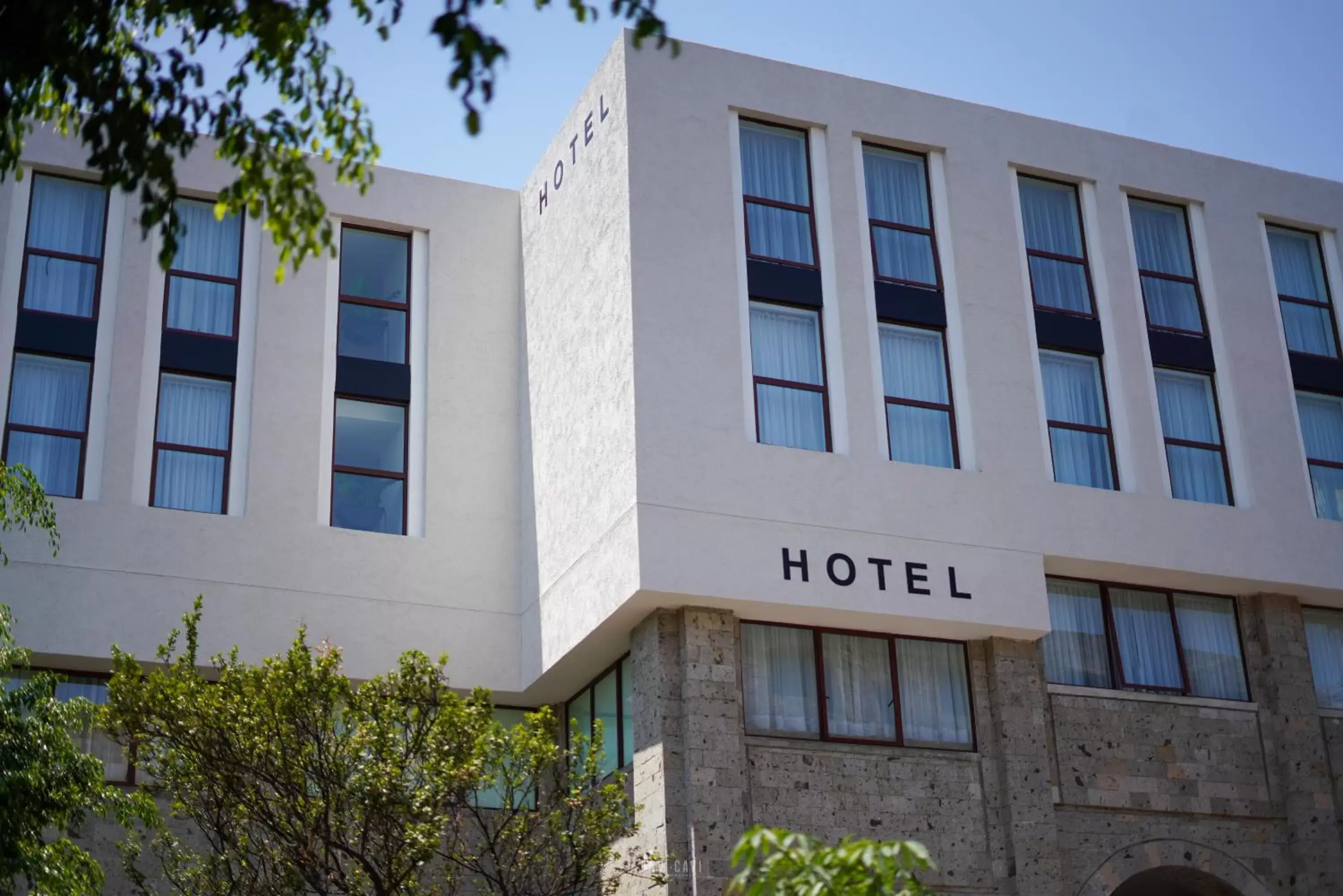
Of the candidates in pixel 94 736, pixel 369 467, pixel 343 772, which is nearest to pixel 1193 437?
pixel 369 467

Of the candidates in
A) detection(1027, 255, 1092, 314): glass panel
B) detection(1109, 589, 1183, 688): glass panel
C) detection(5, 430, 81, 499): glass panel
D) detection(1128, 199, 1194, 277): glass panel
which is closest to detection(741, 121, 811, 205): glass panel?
detection(1027, 255, 1092, 314): glass panel

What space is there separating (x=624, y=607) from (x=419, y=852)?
17.4 ft

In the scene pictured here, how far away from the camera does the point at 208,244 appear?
81.2 ft

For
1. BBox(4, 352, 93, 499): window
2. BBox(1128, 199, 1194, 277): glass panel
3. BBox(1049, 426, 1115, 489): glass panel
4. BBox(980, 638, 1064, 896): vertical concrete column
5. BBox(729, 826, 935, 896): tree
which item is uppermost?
BBox(1128, 199, 1194, 277): glass panel

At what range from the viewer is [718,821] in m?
19.5

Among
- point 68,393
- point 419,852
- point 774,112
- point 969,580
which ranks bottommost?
point 419,852

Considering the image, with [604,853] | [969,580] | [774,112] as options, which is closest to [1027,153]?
[774,112]

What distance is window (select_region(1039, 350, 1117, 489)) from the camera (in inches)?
923

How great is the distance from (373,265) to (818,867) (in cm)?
1837

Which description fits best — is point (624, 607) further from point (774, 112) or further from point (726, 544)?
point (774, 112)

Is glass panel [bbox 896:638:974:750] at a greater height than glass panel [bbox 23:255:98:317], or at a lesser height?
lesser

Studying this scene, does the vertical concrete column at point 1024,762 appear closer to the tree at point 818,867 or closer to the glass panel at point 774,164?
the glass panel at point 774,164

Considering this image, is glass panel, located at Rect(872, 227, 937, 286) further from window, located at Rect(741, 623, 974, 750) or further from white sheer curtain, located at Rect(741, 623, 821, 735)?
white sheer curtain, located at Rect(741, 623, 821, 735)

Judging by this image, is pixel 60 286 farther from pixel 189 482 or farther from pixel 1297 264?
pixel 1297 264
